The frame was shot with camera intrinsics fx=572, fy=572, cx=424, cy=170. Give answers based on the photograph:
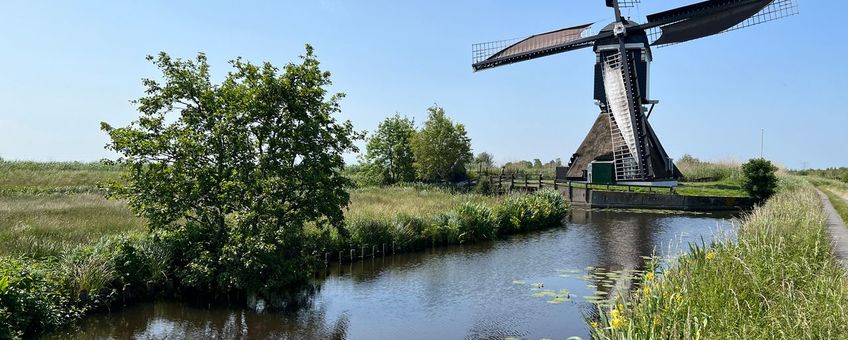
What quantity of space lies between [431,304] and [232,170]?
4.61 meters

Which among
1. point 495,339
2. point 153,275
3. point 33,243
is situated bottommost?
point 495,339

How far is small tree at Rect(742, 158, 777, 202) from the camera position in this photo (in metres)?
30.3

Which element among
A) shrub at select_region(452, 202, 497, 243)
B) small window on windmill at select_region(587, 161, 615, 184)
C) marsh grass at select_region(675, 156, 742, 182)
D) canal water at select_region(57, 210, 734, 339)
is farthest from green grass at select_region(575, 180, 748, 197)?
canal water at select_region(57, 210, 734, 339)

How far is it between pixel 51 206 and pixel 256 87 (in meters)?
9.79

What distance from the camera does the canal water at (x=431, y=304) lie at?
893 cm

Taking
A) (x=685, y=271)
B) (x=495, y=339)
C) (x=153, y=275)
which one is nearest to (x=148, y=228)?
(x=153, y=275)

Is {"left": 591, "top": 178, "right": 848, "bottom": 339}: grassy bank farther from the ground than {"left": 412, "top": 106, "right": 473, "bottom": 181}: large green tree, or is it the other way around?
{"left": 412, "top": 106, "right": 473, "bottom": 181}: large green tree

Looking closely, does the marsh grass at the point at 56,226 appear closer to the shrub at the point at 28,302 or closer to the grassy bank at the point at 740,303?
the shrub at the point at 28,302

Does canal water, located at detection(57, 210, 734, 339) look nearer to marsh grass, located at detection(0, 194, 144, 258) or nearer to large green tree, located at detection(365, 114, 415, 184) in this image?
marsh grass, located at detection(0, 194, 144, 258)

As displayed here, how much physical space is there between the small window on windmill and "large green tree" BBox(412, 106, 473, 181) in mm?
7876

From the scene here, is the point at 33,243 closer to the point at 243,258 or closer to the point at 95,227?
the point at 95,227

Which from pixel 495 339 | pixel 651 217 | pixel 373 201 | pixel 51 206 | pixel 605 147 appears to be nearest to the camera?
pixel 495 339

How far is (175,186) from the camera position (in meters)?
10.7

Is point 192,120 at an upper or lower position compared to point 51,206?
upper
